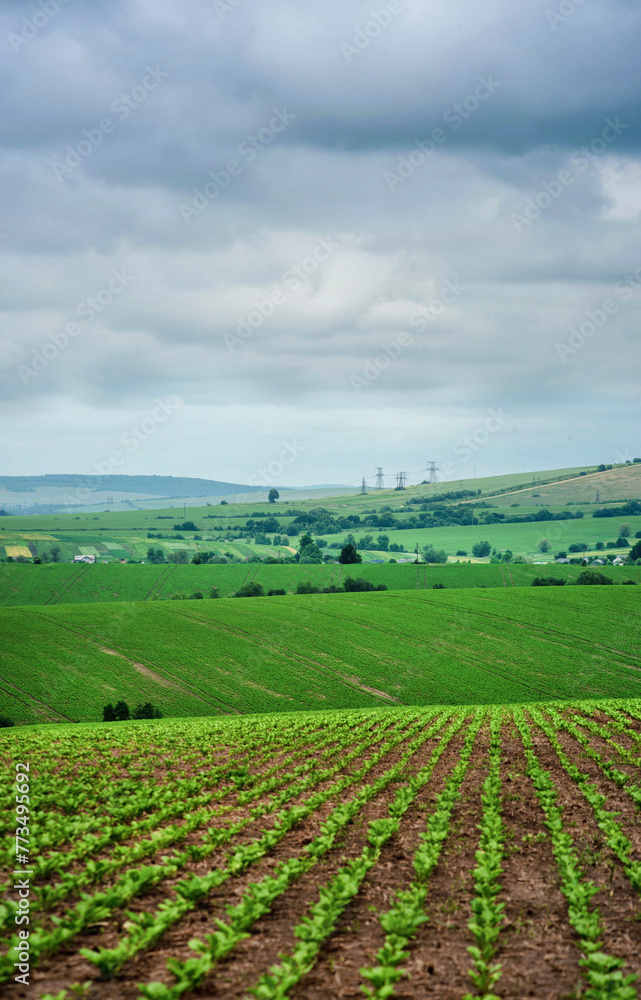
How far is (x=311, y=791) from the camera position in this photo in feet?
55.1

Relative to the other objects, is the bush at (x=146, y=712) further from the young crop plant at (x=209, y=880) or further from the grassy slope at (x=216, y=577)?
the grassy slope at (x=216, y=577)

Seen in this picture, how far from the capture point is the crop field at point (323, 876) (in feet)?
26.3

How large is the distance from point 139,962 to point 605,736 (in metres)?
21.8

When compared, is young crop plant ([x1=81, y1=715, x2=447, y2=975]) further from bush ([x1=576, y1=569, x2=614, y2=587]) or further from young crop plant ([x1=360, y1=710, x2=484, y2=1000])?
bush ([x1=576, y1=569, x2=614, y2=587])

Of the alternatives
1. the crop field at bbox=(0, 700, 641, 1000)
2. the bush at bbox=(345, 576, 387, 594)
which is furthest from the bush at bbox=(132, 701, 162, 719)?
the bush at bbox=(345, 576, 387, 594)

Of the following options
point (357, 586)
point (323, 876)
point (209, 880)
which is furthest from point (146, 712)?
point (357, 586)

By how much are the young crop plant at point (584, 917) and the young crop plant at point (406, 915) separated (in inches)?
85.0

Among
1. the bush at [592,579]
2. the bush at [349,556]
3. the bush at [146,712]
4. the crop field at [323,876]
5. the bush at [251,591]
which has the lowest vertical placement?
the bush at [146,712]

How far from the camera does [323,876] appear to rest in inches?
437

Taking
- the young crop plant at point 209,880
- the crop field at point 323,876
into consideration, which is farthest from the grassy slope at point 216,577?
the young crop plant at point 209,880

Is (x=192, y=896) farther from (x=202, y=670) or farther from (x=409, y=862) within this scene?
(x=202, y=670)

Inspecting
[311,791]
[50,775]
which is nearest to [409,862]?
[311,791]

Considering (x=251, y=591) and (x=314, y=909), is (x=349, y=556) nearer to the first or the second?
(x=251, y=591)

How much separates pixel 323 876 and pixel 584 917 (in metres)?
4.21
